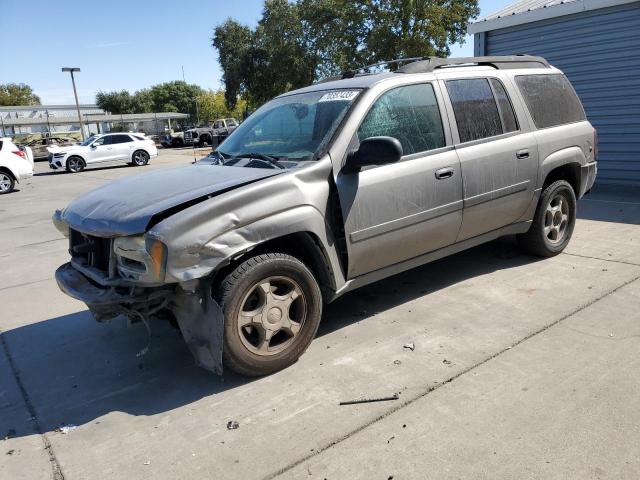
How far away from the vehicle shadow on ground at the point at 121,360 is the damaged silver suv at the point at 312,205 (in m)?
0.36

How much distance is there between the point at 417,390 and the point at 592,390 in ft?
3.27

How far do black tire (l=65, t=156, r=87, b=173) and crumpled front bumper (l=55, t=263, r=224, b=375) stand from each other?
21.8 m

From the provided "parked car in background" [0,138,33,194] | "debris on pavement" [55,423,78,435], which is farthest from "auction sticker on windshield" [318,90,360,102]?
"parked car in background" [0,138,33,194]

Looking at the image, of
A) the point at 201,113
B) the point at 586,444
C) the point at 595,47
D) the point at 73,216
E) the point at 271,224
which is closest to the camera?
the point at 586,444

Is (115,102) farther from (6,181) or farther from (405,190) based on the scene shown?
(405,190)

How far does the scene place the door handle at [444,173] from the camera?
4.07m

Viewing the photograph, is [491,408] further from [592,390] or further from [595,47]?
[595,47]

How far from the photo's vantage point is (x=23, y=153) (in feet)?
53.8

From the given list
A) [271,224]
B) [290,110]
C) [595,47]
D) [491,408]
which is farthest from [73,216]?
[595,47]

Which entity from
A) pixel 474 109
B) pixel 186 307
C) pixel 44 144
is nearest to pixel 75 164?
pixel 44 144

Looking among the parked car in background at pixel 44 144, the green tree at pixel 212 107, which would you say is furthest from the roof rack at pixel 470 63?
the green tree at pixel 212 107

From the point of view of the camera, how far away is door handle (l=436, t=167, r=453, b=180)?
4070 millimetres

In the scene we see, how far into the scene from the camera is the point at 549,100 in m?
5.18

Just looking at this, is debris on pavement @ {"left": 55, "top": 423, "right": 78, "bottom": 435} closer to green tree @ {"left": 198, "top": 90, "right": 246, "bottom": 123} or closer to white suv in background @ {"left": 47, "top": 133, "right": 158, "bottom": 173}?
white suv in background @ {"left": 47, "top": 133, "right": 158, "bottom": 173}
